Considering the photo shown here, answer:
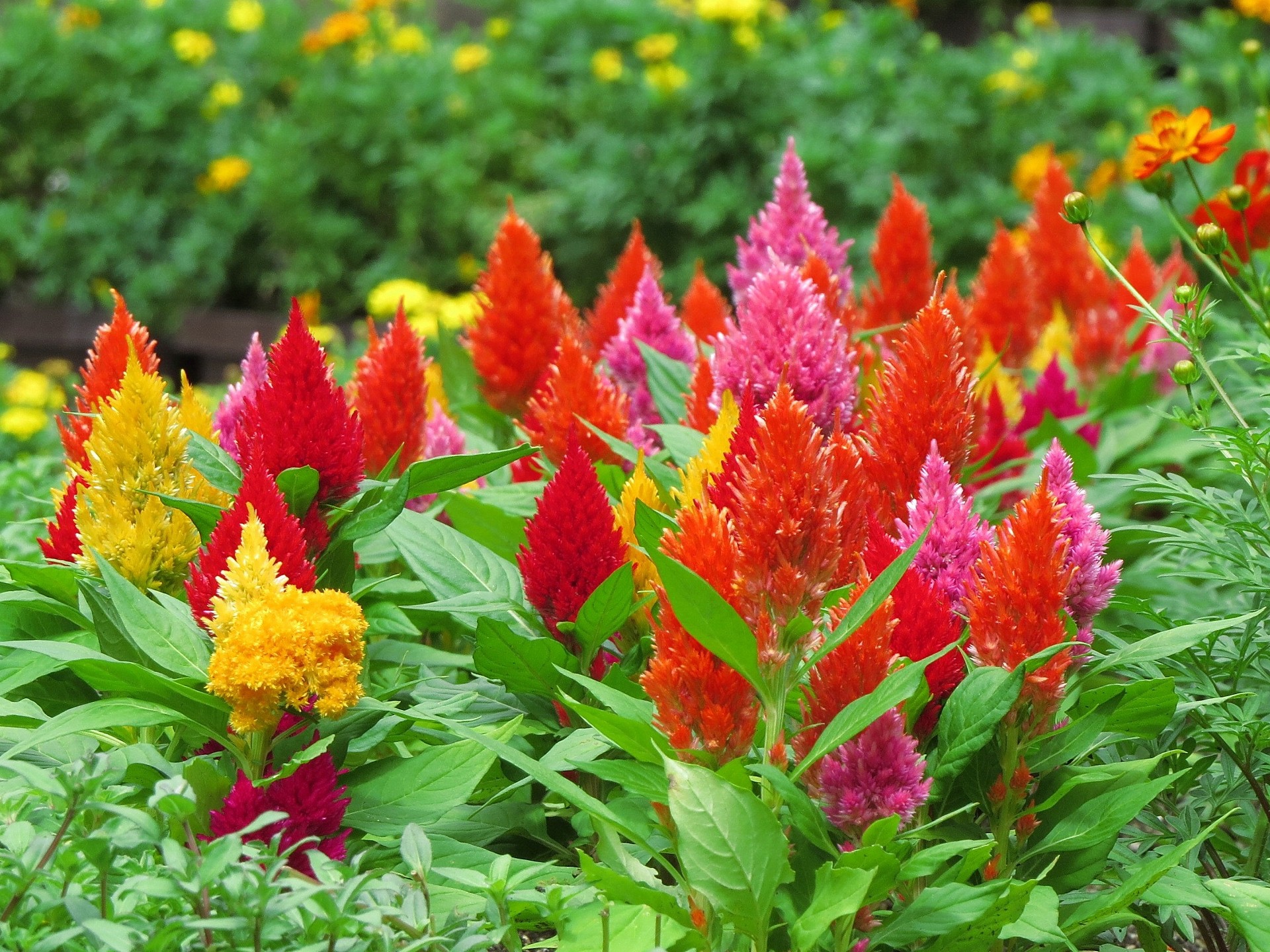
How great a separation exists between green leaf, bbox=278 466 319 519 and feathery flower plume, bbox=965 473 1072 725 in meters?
0.87

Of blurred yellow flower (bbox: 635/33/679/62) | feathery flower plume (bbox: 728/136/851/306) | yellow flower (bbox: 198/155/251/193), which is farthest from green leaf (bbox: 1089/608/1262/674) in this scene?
yellow flower (bbox: 198/155/251/193)

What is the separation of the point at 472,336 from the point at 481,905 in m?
1.51

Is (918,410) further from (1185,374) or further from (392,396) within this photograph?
(392,396)

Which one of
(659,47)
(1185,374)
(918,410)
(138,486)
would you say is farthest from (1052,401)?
(659,47)

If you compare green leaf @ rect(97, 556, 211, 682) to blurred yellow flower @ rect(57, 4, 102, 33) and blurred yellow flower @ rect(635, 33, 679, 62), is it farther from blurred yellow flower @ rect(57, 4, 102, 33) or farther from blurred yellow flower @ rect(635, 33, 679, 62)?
blurred yellow flower @ rect(57, 4, 102, 33)

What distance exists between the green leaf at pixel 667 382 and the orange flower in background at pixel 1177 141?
0.94 m

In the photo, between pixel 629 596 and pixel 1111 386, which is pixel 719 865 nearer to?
pixel 629 596

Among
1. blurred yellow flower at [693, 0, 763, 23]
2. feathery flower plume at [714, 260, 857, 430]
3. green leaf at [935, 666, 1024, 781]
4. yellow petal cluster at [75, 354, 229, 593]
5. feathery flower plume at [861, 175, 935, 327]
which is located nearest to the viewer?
green leaf at [935, 666, 1024, 781]

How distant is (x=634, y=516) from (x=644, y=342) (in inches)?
32.9

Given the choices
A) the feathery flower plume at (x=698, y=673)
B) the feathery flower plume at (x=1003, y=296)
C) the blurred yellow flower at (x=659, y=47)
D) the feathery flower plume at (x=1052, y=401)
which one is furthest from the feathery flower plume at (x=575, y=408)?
the blurred yellow flower at (x=659, y=47)

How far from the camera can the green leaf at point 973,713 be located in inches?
61.4

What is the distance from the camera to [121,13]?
27.6 ft

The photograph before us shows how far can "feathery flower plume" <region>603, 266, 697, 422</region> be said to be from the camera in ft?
9.14

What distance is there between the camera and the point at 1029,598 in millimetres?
1576
